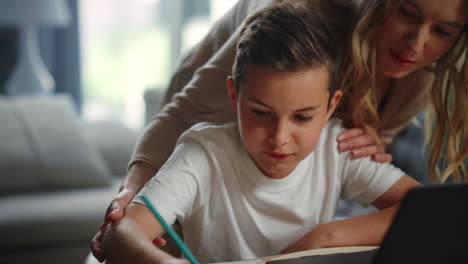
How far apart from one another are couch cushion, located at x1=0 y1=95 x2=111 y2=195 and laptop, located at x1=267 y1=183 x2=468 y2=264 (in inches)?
91.0

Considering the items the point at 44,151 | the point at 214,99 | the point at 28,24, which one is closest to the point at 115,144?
the point at 44,151

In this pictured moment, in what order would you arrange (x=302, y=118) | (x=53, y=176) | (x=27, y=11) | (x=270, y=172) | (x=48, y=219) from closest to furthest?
(x=302, y=118) → (x=270, y=172) → (x=48, y=219) → (x=53, y=176) → (x=27, y=11)

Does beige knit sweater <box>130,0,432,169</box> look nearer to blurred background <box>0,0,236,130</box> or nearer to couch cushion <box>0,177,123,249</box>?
couch cushion <box>0,177,123,249</box>

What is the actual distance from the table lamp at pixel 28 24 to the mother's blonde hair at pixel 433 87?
275 cm

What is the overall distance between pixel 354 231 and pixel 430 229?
45 cm

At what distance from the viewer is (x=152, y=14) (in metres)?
4.44

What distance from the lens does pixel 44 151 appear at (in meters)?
2.81

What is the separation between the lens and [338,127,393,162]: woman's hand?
124 centimetres

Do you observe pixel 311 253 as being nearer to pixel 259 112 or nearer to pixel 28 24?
pixel 259 112

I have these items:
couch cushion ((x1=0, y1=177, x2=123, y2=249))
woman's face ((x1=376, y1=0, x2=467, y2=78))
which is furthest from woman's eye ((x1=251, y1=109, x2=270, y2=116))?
couch cushion ((x1=0, y1=177, x2=123, y2=249))

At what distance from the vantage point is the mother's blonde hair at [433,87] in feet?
4.11

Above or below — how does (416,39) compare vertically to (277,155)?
above

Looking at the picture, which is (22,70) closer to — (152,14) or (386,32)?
(152,14)

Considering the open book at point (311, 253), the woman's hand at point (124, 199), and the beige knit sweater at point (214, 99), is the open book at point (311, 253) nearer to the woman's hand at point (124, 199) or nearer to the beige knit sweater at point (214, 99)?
the woman's hand at point (124, 199)
